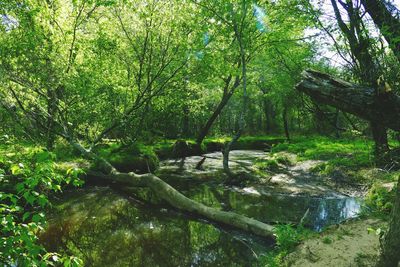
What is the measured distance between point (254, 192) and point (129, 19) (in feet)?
30.6

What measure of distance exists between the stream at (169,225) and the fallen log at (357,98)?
14.2ft

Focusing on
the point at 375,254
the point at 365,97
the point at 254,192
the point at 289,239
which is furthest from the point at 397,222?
the point at 254,192

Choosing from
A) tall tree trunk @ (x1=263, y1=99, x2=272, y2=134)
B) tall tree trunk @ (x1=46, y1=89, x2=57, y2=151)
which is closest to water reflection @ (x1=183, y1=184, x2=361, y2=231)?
tall tree trunk @ (x1=46, y1=89, x2=57, y2=151)

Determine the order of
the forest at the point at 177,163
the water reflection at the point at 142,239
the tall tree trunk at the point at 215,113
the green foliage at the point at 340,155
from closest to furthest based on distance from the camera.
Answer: the forest at the point at 177,163 < the water reflection at the point at 142,239 < the green foliage at the point at 340,155 < the tall tree trunk at the point at 215,113

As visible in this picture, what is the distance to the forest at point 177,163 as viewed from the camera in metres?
4.07

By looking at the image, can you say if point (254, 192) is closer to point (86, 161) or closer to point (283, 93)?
point (86, 161)

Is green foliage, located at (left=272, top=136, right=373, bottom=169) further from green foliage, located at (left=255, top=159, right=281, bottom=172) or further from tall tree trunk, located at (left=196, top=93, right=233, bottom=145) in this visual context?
tall tree trunk, located at (left=196, top=93, right=233, bottom=145)

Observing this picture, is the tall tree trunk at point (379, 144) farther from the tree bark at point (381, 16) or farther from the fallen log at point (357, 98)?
the tree bark at point (381, 16)

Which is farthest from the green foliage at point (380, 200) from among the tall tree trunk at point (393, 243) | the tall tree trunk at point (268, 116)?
the tall tree trunk at point (268, 116)

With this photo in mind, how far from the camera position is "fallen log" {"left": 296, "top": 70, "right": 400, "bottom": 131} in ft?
11.7

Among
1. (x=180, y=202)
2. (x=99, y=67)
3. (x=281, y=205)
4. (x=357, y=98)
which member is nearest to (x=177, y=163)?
(x=99, y=67)

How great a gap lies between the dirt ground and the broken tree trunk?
4.72 ft

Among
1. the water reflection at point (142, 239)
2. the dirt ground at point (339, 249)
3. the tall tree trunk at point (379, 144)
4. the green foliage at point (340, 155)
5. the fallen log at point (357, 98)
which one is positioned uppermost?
the fallen log at point (357, 98)

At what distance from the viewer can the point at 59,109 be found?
13.4 meters
